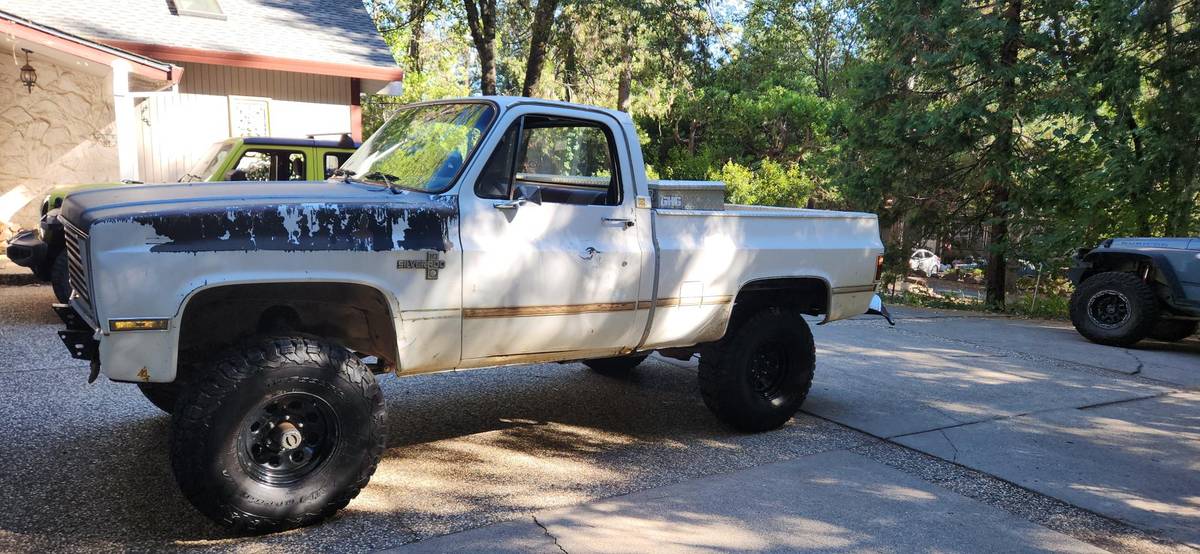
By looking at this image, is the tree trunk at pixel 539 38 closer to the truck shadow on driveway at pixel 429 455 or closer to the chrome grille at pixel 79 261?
the truck shadow on driveway at pixel 429 455

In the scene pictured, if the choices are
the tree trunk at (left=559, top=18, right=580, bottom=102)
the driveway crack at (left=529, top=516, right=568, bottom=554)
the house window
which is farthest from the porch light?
the driveway crack at (left=529, top=516, right=568, bottom=554)

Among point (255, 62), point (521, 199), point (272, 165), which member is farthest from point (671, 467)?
point (255, 62)

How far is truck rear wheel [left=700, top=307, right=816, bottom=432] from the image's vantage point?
5.14m

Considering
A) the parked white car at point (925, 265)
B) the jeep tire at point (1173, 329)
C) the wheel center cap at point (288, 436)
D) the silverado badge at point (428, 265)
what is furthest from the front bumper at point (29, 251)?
the parked white car at point (925, 265)

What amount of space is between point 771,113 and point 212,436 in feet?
74.2

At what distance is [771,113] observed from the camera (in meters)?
24.4

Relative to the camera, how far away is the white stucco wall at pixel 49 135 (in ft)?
43.5

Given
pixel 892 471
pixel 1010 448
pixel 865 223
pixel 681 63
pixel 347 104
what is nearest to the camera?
pixel 892 471

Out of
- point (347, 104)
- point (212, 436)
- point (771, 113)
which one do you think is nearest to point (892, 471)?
point (212, 436)

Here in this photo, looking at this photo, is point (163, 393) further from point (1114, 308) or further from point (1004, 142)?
point (1004, 142)

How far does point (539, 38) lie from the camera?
17.7m

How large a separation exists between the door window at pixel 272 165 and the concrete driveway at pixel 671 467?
8.49ft

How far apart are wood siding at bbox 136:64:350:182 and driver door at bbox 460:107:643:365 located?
1117cm

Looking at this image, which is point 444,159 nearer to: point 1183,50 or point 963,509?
point 963,509
